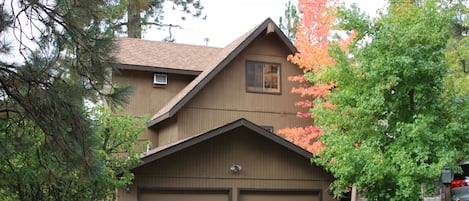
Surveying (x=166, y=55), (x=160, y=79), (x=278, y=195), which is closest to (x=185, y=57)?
(x=166, y=55)

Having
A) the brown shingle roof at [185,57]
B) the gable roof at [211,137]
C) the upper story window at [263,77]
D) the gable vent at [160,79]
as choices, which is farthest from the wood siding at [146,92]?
the gable roof at [211,137]

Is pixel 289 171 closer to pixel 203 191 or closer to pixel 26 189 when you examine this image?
pixel 203 191

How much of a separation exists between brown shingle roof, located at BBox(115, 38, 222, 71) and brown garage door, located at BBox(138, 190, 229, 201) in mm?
5288

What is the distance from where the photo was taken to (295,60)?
19.5 meters

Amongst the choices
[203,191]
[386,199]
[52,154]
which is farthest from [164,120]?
[52,154]

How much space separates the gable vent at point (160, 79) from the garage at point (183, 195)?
5.16 metres

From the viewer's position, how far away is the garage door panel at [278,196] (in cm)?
1630

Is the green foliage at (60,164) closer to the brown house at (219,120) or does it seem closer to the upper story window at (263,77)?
the brown house at (219,120)

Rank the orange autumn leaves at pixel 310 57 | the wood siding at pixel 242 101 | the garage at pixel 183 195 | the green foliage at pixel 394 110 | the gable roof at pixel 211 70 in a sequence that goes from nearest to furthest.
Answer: the green foliage at pixel 394 110 < the garage at pixel 183 195 < the gable roof at pixel 211 70 < the wood siding at pixel 242 101 < the orange autumn leaves at pixel 310 57

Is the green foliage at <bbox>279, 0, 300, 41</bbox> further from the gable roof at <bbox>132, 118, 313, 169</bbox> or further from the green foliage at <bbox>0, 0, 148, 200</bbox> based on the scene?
the green foliage at <bbox>0, 0, 148, 200</bbox>

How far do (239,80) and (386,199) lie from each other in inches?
295

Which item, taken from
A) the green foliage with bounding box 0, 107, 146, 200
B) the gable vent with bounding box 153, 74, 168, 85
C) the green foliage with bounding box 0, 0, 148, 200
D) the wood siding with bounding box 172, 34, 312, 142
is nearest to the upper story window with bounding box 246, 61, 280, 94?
the wood siding with bounding box 172, 34, 312, 142

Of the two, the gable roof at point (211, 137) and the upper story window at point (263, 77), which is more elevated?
the upper story window at point (263, 77)

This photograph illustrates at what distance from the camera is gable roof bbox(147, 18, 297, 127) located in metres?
17.7
